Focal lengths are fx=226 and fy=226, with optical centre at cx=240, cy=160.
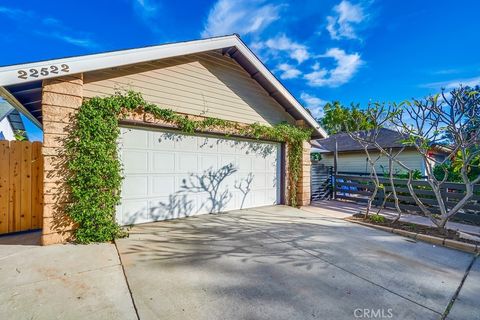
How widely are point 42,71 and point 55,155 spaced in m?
1.38

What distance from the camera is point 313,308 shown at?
2.22m

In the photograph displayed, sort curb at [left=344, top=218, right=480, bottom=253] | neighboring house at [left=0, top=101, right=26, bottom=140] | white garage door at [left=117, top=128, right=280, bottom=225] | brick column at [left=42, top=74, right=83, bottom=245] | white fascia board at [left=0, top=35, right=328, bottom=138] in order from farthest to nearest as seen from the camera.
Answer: neighboring house at [left=0, top=101, right=26, bottom=140], white garage door at [left=117, top=128, right=280, bottom=225], curb at [left=344, top=218, right=480, bottom=253], brick column at [left=42, top=74, right=83, bottom=245], white fascia board at [left=0, top=35, right=328, bottom=138]

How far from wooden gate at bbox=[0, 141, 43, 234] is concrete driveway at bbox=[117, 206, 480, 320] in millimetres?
2133

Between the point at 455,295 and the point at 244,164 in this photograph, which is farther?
A: the point at 244,164

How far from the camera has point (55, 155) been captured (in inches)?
155

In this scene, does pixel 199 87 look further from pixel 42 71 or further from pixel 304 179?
pixel 304 179

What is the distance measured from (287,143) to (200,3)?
5369 mm

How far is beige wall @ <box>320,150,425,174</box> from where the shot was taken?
40.2 ft

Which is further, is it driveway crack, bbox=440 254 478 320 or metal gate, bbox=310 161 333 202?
metal gate, bbox=310 161 333 202

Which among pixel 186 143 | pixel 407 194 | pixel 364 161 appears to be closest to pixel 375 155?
pixel 364 161

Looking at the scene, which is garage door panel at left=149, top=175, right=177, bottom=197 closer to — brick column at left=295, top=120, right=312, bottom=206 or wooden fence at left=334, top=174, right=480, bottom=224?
brick column at left=295, top=120, right=312, bottom=206

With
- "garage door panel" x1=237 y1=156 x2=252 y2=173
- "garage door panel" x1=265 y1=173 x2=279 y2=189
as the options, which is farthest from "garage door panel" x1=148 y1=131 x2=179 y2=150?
"garage door panel" x1=265 y1=173 x2=279 y2=189

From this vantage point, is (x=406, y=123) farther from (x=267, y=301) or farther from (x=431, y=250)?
(x=267, y=301)

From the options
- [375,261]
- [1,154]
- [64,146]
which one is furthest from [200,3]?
[375,261]
